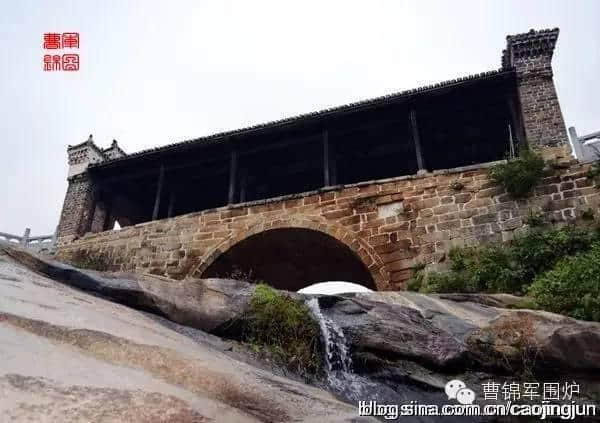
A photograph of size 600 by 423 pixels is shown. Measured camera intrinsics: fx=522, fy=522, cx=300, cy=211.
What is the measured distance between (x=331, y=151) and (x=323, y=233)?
287 cm

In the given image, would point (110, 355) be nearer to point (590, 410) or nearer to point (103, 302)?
point (103, 302)

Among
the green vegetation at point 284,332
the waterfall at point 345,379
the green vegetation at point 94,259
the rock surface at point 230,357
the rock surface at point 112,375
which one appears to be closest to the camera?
the rock surface at point 112,375

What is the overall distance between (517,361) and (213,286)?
299 centimetres

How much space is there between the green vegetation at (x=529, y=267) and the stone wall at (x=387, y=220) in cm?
47

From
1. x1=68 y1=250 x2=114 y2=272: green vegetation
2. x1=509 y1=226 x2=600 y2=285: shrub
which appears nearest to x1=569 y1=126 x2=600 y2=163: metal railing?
x1=509 y1=226 x2=600 y2=285: shrub

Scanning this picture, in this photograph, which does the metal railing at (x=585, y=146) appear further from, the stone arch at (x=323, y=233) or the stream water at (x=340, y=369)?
the stream water at (x=340, y=369)

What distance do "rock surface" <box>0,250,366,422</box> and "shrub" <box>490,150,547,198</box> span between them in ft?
23.5

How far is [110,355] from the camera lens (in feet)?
8.96

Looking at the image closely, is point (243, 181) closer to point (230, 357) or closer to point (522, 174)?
point (522, 174)

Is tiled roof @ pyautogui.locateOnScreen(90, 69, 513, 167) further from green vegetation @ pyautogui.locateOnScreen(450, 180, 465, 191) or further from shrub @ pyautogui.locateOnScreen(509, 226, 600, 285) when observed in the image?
shrub @ pyautogui.locateOnScreen(509, 226, 600, 285)

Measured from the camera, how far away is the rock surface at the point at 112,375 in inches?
79.5

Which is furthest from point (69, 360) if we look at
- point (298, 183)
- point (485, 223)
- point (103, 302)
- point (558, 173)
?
point (298, 183)

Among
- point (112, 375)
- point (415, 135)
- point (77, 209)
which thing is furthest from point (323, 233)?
point (112, 375)

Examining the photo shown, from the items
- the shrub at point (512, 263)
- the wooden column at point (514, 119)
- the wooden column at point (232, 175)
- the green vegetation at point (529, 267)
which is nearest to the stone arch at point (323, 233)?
the green vegetation at point (529, 267)
